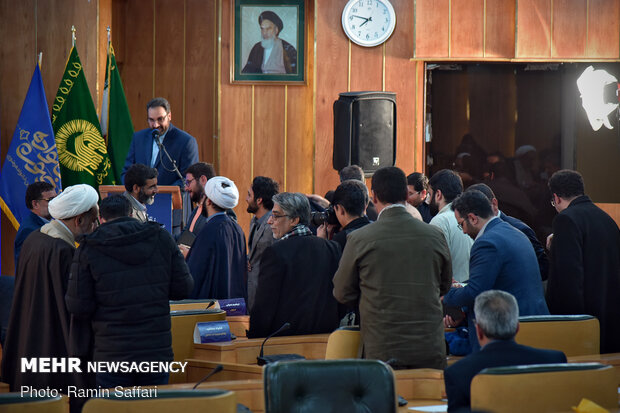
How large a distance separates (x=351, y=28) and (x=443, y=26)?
0.90 metres

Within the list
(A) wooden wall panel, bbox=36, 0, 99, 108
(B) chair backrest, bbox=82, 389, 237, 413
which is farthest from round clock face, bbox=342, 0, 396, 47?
(B) chair backrest, bbox=82, 389, 237, 413

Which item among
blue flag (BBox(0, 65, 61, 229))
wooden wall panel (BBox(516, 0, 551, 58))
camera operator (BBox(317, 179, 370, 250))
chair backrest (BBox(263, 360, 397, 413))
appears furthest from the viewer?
wooden wall panel (BBox(516, 0, 551, 58))

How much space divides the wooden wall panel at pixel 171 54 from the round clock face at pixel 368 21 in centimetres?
189

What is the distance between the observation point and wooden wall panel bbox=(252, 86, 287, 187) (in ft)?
30.6

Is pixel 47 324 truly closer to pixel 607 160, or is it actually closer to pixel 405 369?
pixel 405 369

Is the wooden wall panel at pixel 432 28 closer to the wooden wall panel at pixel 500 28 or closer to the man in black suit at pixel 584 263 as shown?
the wooden wall panel at pixel 500 28

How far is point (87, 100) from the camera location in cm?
808

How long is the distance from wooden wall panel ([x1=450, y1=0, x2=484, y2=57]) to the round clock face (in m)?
0.61

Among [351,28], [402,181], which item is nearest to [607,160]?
[351,28]

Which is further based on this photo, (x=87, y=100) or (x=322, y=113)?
(x=322, y=113)

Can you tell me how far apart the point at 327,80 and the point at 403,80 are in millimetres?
753

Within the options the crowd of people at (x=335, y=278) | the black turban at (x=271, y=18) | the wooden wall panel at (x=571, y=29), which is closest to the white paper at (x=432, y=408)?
the crowd of people at (x=335, y=278)

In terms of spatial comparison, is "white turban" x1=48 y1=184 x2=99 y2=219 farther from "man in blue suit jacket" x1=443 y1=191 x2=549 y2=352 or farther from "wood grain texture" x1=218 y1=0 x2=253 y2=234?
"wood grain texture" x1=218 y1=0 x2=253 y2=234

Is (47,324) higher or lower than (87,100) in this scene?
lower
